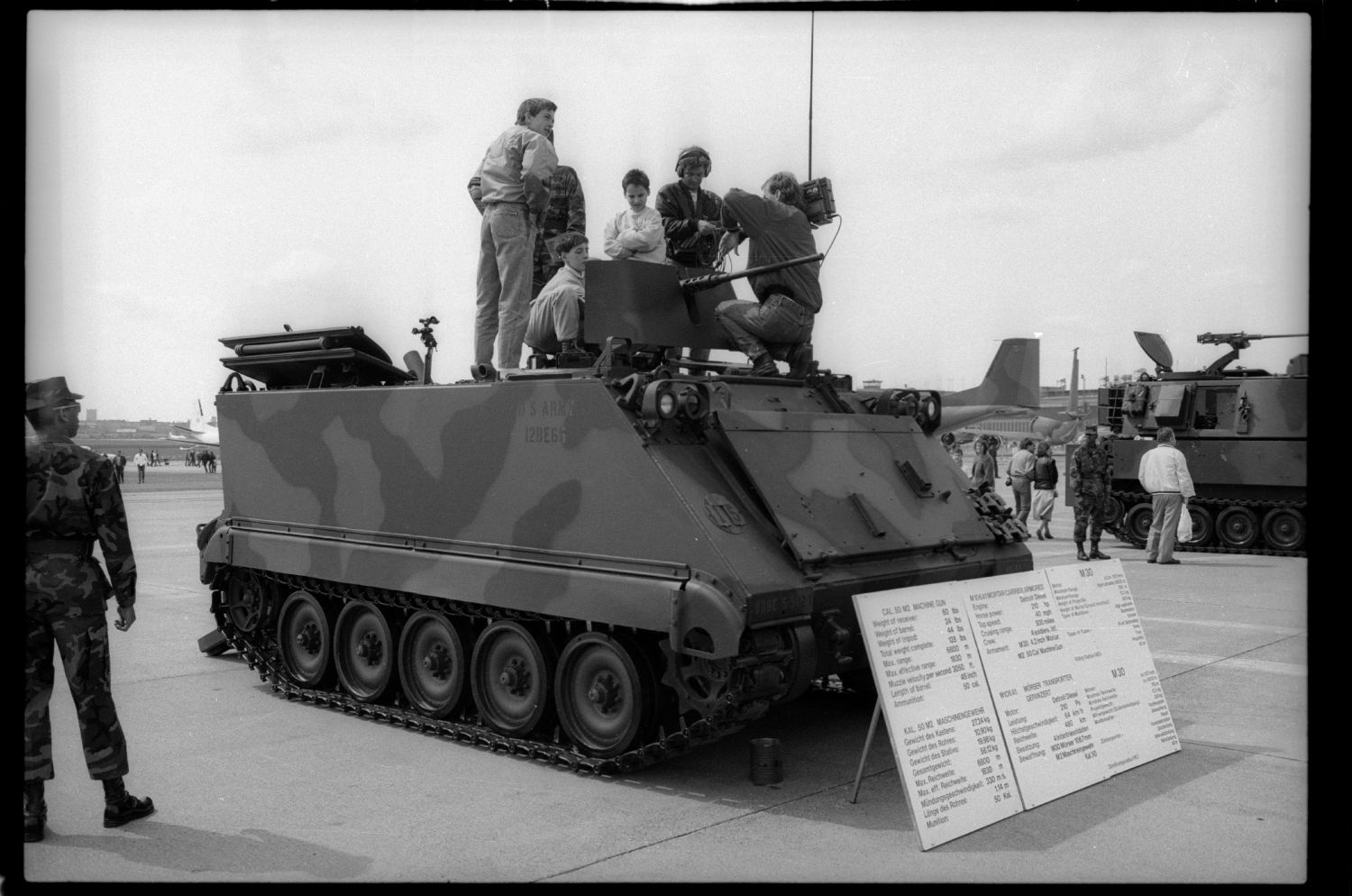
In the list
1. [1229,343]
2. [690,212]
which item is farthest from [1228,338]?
[690,212]

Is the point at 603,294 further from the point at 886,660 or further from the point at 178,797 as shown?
the point at 178,797

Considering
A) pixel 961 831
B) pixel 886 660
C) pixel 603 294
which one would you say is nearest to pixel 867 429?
pixel 603 294

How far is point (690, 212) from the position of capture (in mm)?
8805

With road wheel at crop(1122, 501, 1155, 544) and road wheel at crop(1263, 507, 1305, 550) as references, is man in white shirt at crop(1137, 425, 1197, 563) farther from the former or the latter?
road wheel at crop(1122, 501, 1155, 544)

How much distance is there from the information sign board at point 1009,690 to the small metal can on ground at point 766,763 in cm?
103

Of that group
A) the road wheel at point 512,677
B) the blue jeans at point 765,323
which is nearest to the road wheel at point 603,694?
the road wheel at point 512,677

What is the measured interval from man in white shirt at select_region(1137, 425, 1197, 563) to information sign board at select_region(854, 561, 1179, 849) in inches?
391

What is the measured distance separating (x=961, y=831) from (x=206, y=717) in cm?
487

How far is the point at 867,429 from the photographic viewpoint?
756cm

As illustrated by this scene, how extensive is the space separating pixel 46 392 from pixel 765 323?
13.9 ft

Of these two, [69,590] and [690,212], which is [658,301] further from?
[69,590]

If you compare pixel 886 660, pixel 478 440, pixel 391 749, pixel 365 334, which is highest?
Result: pixel 365 334

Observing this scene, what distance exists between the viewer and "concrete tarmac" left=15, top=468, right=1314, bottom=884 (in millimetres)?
5035

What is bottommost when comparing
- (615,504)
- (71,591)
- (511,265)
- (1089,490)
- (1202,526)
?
(1202,526)
